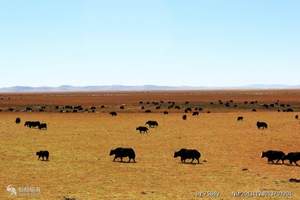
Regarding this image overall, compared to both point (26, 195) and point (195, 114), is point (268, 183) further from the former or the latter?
point (195, 114)

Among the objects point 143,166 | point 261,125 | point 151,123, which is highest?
point 261,125

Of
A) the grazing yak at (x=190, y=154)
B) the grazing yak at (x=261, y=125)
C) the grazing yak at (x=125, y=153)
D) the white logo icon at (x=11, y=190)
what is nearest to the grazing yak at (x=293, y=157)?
the grazing yak at (x=190, y=154)

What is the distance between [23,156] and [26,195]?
9.98 meters

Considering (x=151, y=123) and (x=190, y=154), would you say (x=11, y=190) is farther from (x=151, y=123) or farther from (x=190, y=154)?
(x=151, y=123)

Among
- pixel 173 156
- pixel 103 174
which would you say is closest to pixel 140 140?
pixel 173 156

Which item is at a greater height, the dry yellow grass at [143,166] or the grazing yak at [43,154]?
the grazing yak at [43,154]

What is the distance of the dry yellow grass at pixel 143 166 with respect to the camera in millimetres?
18469

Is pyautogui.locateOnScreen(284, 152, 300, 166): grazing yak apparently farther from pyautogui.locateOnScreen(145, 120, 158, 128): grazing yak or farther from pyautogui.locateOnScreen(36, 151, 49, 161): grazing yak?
pyautogui.locateOnScreen(145, 120, 158, 128): grazing yak

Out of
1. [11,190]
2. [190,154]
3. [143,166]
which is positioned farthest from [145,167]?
[11,190]

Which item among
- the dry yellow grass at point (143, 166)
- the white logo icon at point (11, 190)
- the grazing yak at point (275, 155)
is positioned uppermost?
the grazing yak at point (275, 155)

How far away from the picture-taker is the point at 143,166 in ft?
78.3

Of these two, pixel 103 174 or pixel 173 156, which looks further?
pixel 173 156

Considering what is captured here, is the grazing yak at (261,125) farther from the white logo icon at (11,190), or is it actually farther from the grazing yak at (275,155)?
the white logo icon at (11,190)

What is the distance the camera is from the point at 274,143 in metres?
34.0
